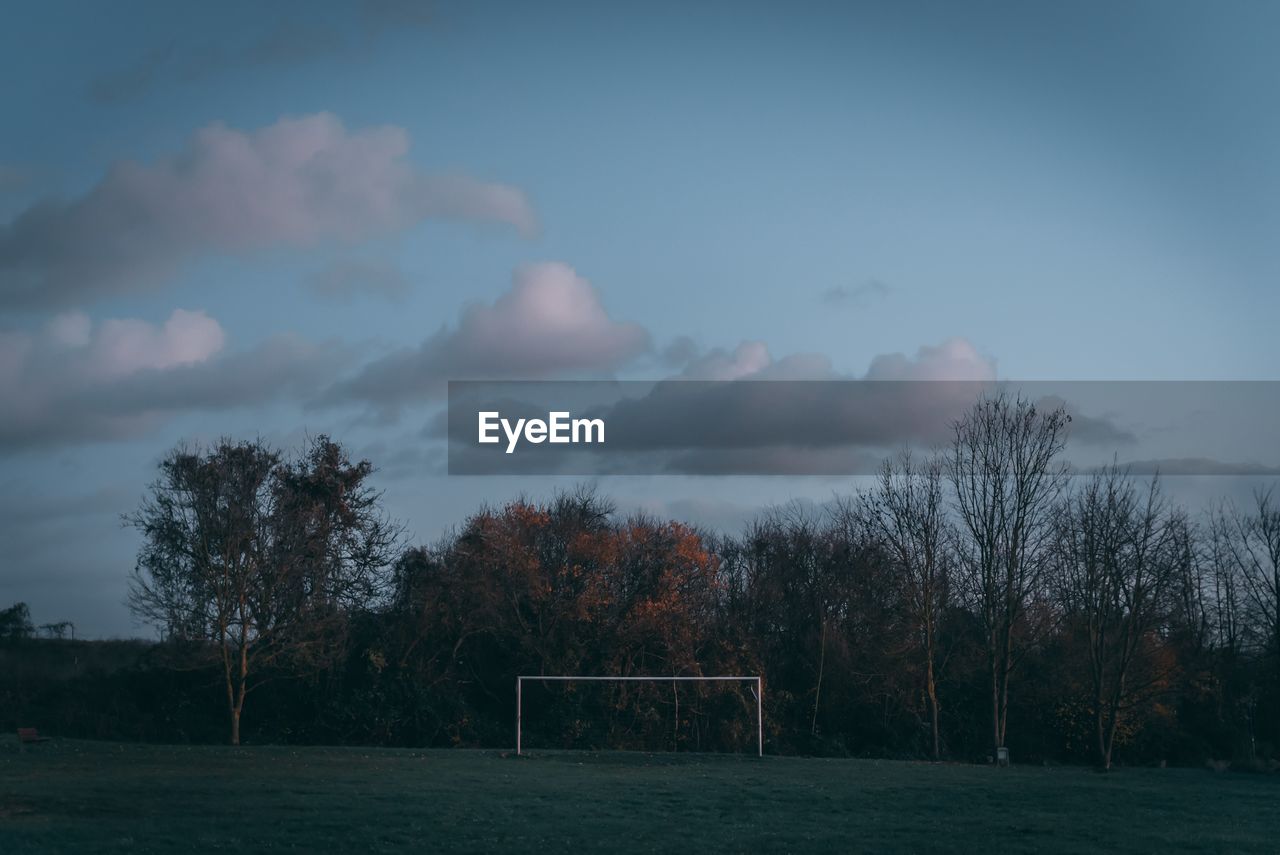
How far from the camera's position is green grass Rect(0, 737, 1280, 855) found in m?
15.1

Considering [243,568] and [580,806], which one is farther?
[243,568]

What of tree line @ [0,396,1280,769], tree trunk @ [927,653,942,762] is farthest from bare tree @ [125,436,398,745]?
tree trunk @ [927,653,942,762]

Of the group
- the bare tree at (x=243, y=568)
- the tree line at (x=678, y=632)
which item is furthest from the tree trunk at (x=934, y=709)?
the bare tree at (x=243, y=568)

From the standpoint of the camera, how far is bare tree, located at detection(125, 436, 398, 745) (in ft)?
113

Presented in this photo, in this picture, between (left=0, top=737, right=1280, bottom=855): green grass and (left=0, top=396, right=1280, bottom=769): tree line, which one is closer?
(left=0, top=737, right=1280, bottom=855): green grass

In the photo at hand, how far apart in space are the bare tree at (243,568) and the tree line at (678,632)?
80 millimetres

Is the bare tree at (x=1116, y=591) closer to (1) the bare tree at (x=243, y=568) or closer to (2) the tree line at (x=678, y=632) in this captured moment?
(2) the tree line at (x=678, y=632)

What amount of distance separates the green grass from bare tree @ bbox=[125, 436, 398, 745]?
258 inches

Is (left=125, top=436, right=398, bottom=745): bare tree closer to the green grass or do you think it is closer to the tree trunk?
the green grass

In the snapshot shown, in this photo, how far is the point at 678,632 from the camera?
3850cm

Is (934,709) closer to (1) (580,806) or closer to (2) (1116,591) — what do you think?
(2) (1116,591)

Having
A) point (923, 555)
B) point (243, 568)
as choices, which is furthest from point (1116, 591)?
point (243, 568)

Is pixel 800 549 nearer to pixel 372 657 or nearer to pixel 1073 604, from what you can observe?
pixel 1073 604

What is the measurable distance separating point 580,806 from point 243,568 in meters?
19.1
